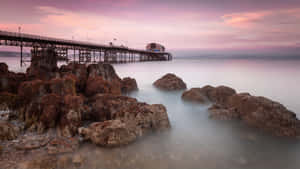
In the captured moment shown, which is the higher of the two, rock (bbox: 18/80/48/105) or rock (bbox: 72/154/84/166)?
rock (bbox: 18/80/48/105)

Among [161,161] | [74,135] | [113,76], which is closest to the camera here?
[161,161]

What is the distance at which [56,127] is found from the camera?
5.31 meters

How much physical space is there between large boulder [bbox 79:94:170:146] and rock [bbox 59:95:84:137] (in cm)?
37

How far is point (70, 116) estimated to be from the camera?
5426mm

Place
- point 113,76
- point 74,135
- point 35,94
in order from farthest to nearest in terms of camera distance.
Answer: point 113,76 → point 35,94 → point 74,135

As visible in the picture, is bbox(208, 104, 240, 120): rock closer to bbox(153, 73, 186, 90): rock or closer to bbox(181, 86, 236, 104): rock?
bbox(181, 86, 236, 104): rock

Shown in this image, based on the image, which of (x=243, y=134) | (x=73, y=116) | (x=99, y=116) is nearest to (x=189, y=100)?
(x=243, y=134)

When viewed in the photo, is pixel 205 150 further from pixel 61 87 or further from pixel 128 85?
pixel 128 85

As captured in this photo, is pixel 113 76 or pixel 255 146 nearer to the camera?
pixel 255 146

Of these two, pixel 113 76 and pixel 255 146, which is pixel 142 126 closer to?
pixel 255 146

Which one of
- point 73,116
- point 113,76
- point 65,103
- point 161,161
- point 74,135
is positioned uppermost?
point 113,76

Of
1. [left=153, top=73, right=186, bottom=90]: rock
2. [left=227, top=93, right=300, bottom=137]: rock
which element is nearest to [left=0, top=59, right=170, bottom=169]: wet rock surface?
[left=227, top=93, right=300, bottom=137]: rock

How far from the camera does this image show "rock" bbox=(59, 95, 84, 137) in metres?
5.16

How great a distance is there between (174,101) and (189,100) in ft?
3.48
